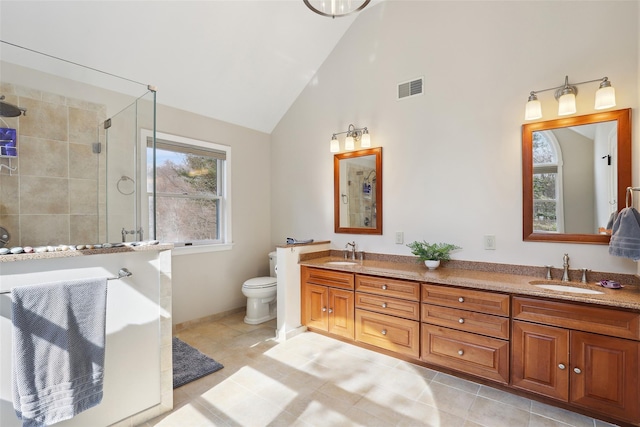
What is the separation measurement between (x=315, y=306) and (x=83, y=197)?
2.29 meters

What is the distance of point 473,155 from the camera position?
272 cm

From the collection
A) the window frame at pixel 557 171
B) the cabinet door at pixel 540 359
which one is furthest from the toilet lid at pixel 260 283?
the window frame at pixel 557 171

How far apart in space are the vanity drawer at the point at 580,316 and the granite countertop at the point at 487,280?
50 mm

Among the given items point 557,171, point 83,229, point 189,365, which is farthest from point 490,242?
point 83,229

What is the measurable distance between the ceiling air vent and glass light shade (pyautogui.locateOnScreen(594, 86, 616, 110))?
1.35 meters

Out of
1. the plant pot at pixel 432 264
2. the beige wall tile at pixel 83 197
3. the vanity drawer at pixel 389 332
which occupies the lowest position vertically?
the vanity drawer at pixel 389 332

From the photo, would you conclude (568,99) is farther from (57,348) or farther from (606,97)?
(57,348)

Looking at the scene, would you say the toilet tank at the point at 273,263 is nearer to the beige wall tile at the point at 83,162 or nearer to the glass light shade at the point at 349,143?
the glass light shade at the point at 349,143

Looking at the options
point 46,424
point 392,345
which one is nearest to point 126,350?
point 46,424

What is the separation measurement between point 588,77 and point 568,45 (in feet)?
0.96

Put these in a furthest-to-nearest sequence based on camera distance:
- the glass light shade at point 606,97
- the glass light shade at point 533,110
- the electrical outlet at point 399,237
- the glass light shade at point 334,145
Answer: the glass light shade at point 334,145 < the electrical outlet at point 399,237 < the glass light shade at point 533,110 < the glass light shade at point 606,97

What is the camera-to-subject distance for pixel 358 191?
3457mm

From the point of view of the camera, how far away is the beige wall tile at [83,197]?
2.46 metres

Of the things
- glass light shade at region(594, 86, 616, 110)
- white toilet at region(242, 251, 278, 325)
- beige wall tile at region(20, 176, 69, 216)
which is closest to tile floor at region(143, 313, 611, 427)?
white toilet at region(242, 251, 278, 325)
